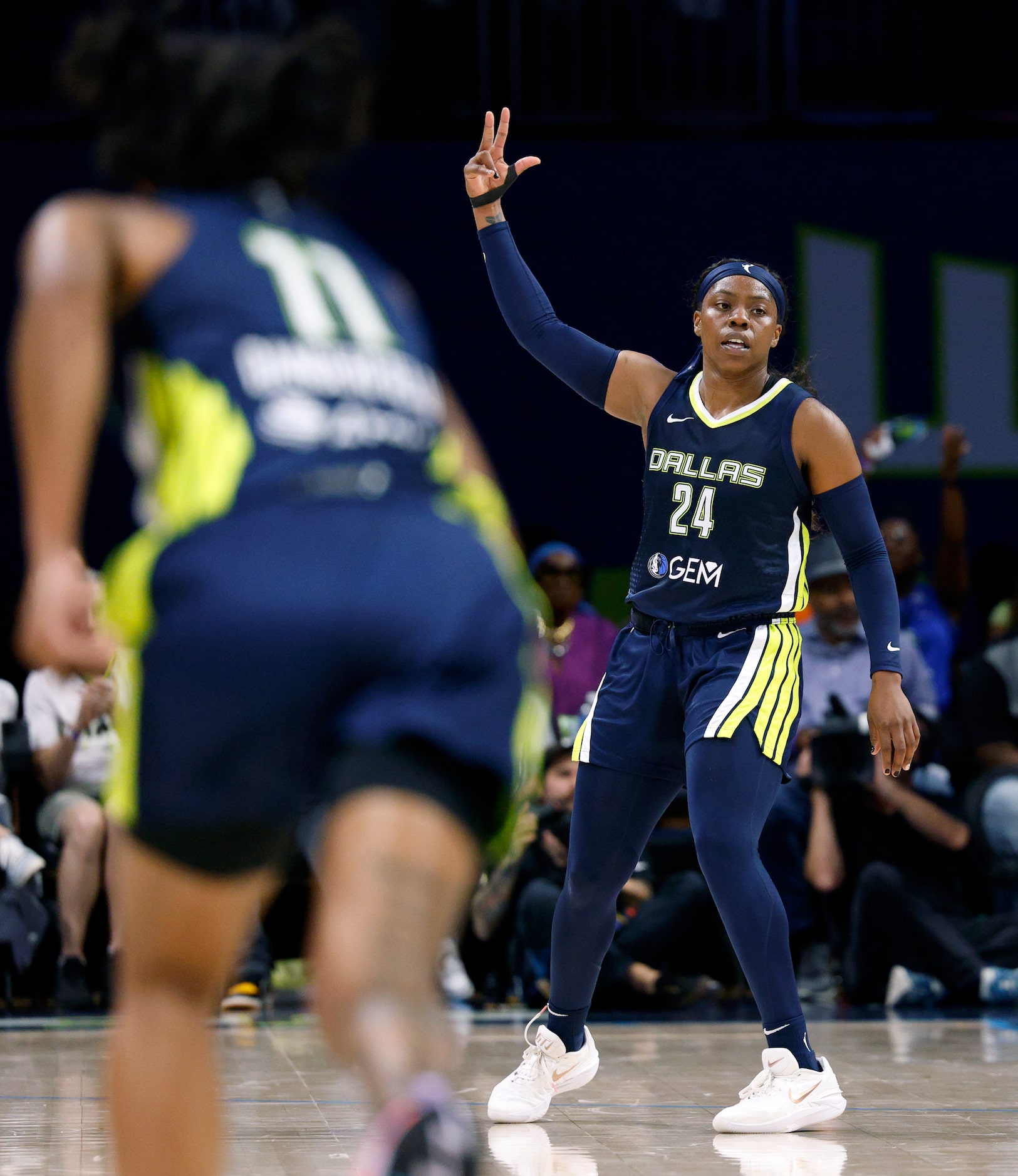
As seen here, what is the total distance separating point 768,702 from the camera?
168 inches

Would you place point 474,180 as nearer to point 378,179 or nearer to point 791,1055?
point 791,1055

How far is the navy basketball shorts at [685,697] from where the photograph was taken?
167 inches

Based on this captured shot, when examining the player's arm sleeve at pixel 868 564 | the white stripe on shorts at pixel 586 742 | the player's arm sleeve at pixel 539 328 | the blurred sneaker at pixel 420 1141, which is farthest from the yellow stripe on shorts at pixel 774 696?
the blurred sneaker at pixel 420 1141

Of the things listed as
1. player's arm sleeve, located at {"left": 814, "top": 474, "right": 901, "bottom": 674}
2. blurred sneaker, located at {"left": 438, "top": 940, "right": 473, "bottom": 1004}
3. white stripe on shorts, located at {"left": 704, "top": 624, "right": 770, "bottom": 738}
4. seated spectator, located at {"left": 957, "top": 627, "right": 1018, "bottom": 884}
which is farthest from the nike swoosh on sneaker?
seated spectator, located at {"left": 957, "top": 627, "right": 1018, "bottom": 884}

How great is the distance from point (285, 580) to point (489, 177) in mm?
3100

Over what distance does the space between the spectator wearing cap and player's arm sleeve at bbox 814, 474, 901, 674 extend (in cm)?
316

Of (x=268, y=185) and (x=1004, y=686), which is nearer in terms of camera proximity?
(x=268, y=185)

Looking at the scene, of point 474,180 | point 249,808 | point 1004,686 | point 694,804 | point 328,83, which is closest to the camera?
point 249,808

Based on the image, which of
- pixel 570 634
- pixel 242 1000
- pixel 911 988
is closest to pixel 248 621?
pixel 242 1000

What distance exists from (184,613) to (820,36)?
863 cm

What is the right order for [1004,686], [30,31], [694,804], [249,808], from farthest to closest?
[30,31], [1004,686], [694,804], [249,808]

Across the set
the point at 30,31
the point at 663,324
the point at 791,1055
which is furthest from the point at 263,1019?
the point at 30,31

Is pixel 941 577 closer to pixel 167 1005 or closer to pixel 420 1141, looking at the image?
pixel 167 1005

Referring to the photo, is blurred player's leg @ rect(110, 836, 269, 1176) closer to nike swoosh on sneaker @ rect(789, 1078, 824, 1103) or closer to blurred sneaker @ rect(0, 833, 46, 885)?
nike swoosh on sneaker @ rect(789, 1078, 824, 1103)
